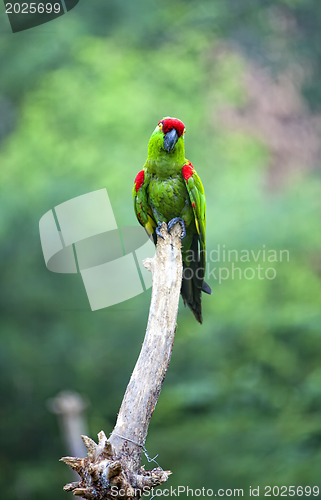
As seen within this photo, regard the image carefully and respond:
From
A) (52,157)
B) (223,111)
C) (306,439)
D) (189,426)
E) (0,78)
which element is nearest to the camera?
(306,439)

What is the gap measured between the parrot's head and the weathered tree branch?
71 centimetres

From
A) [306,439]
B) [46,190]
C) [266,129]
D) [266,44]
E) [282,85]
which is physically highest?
[266,44]

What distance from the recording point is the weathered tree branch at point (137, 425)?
1.96m

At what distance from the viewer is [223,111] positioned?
6594 mm

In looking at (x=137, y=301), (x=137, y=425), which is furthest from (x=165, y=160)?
(x=137, y=301)

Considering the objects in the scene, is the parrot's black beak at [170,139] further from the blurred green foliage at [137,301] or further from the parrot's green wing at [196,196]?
the blurred green foliage at [137,301]

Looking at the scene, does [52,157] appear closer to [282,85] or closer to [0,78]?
[0,78]

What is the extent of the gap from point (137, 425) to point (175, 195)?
1.47 m

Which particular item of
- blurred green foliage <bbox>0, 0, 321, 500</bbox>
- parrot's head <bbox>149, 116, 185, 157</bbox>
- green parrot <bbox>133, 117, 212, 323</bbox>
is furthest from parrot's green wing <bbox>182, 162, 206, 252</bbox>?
blurred green foliage <bbox>0, 0, 321, 500</bbox>

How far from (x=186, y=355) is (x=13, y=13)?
407 centimetres

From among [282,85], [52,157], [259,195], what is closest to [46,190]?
[52,157]

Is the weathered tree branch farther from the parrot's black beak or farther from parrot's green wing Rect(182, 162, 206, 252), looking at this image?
the parrot's black beak

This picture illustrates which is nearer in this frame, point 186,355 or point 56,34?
point 186,355

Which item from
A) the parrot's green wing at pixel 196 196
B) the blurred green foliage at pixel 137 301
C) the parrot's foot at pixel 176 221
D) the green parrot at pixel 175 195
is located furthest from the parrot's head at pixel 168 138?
the blurred green foliage at pixel 137 301
